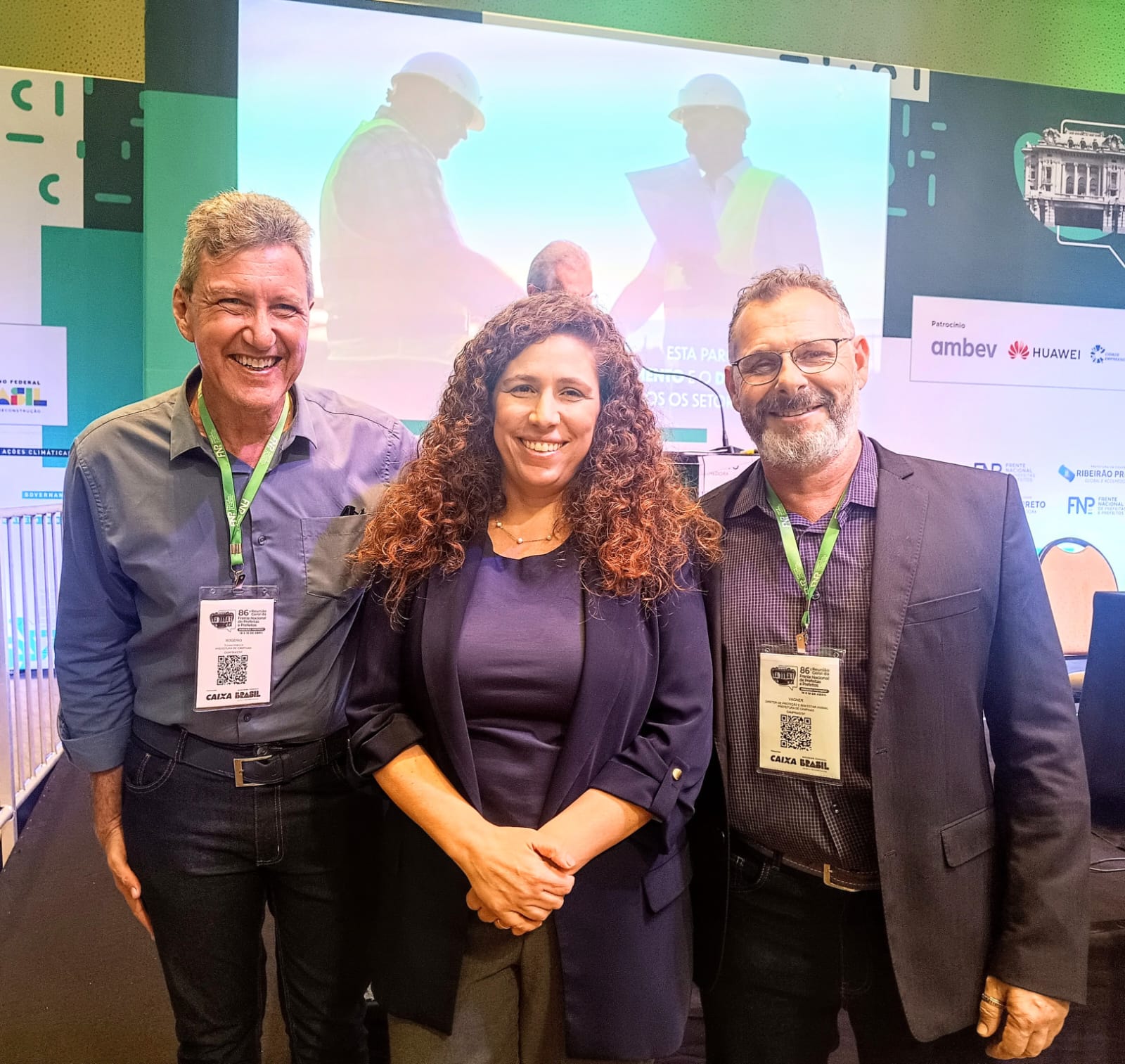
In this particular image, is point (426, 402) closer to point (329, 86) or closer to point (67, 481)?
point (329, 86)

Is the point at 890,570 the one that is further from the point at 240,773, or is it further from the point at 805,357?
the point at 240,773

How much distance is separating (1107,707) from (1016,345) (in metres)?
3.71

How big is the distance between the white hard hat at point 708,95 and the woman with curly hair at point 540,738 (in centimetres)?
354

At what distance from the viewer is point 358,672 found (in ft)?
4.37

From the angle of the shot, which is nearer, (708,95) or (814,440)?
(814,440)

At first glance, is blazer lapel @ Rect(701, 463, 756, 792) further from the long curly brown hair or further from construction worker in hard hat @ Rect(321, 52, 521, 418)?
construction worker in hard hat @ Rect(321, 52, 521, 418)

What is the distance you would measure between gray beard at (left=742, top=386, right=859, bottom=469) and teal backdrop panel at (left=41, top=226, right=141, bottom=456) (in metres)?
4.11

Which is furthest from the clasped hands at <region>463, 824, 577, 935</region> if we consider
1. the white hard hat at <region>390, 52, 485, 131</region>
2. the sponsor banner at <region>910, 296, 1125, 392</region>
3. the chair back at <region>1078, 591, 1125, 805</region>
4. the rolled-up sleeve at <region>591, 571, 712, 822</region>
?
the sponsor banner at <region>910, 296, 1125, 392</region>

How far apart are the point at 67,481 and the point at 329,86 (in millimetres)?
3073

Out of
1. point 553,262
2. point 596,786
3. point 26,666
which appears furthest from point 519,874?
point 553,262

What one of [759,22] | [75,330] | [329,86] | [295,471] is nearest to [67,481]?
[295,471]

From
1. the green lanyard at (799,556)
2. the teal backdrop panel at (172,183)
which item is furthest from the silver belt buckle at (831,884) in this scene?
the teal backdrop panel at (172,183)

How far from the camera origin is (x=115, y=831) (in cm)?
154

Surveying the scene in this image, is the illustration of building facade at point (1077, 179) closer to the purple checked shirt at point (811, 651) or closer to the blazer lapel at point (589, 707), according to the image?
the purple checked shirt at point (811, 651)
